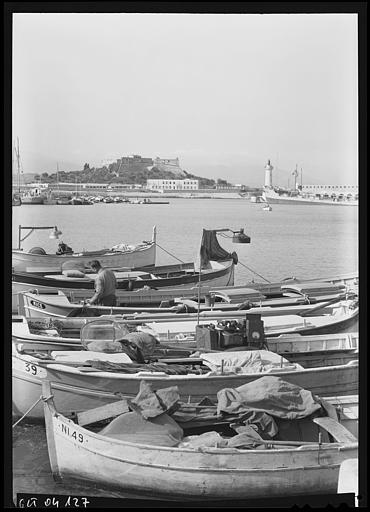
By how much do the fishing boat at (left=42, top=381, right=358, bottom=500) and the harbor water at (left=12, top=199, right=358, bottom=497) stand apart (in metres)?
0.33

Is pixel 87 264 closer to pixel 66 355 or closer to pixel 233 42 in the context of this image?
pixel 66 355

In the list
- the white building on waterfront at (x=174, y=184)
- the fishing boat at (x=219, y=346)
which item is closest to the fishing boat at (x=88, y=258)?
the white building on waterfront at (x=174, y=184)

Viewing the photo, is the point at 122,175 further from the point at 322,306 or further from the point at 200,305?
the point at 322,306

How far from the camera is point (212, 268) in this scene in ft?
18.5

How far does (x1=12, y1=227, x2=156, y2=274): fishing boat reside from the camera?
18.0 feet

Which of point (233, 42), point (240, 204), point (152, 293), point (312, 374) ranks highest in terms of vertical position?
point (233, 42)

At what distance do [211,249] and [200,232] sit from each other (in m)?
0.12

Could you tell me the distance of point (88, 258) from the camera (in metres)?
5.56

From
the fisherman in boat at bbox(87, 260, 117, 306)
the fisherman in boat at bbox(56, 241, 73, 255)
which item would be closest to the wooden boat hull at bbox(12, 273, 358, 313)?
the fisherman in boat at bbox(87, 260, 117, 306)

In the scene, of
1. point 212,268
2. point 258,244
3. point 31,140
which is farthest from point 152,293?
point 31,140

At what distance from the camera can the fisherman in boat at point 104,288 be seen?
5.82 m

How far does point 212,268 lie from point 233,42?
1.34 m

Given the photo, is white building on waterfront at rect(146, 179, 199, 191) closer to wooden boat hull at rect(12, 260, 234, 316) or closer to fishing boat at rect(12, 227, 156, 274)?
fishing boat at rect(12, 227, 156, 274)

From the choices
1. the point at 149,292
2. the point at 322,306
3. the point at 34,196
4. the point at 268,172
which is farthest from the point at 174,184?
the point at 322,306
